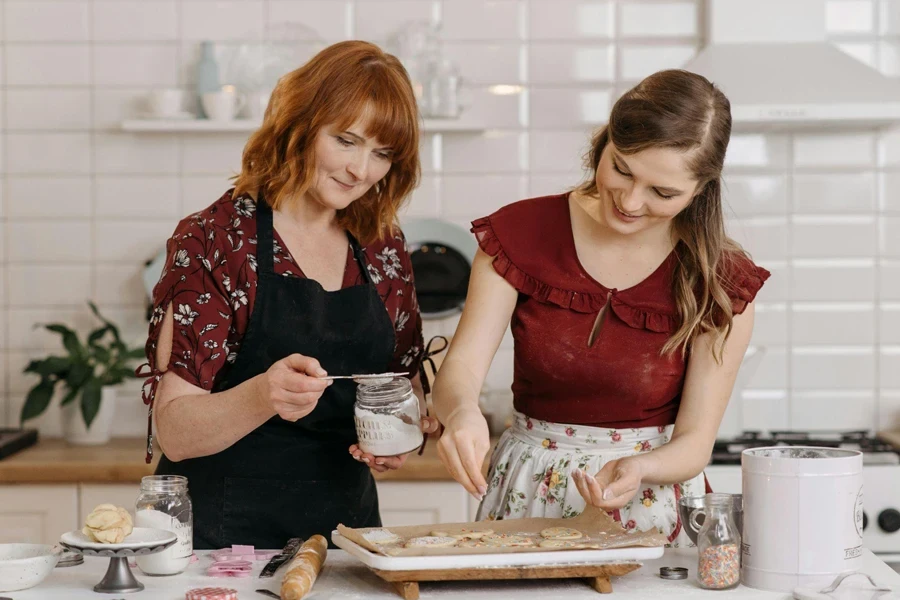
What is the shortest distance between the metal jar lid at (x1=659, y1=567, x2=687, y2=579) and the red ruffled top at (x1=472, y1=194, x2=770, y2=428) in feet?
1.12

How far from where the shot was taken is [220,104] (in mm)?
3129

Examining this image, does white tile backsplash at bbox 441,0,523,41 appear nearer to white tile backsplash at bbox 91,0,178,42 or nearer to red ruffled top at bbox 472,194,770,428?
white tile backsplash at bbox 91,0,178,42

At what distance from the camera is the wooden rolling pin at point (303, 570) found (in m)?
1.40

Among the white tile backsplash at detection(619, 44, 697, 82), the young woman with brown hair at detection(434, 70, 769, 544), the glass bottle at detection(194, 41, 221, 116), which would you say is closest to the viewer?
the young woman with brown hair at detection(434, 70, 769, 544)

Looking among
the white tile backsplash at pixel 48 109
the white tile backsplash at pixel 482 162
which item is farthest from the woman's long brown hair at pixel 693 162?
the white tile backsplash at pixel 48 109

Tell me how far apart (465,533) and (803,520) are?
1.54ft

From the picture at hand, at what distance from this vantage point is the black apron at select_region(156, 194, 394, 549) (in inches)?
74.5

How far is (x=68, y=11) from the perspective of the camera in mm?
3271

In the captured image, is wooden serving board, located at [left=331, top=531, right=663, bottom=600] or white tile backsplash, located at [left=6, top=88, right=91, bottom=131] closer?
wooden serving board, located at [left=331, top=531, right=663, bottom=600]

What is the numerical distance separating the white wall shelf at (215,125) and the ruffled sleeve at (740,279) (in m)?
1.42

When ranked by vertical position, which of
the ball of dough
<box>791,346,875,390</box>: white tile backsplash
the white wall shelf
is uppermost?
the white wall shelf

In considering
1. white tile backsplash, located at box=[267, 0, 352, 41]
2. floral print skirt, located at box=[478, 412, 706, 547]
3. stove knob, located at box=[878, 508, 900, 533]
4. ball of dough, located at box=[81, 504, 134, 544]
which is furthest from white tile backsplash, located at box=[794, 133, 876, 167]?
ball of dough, located at box=[81, 504, 134, 544]

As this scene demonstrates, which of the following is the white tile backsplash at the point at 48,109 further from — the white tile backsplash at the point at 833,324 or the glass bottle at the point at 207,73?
the white tile backsplash at the point at 833,324

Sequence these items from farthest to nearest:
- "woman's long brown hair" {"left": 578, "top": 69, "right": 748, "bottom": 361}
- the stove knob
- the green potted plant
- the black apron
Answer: the green potted plant, the stove knob, the black apron, "woman's long brown hair" {"left": 578, "top": 69, "right": 748, "bottom": 361}
